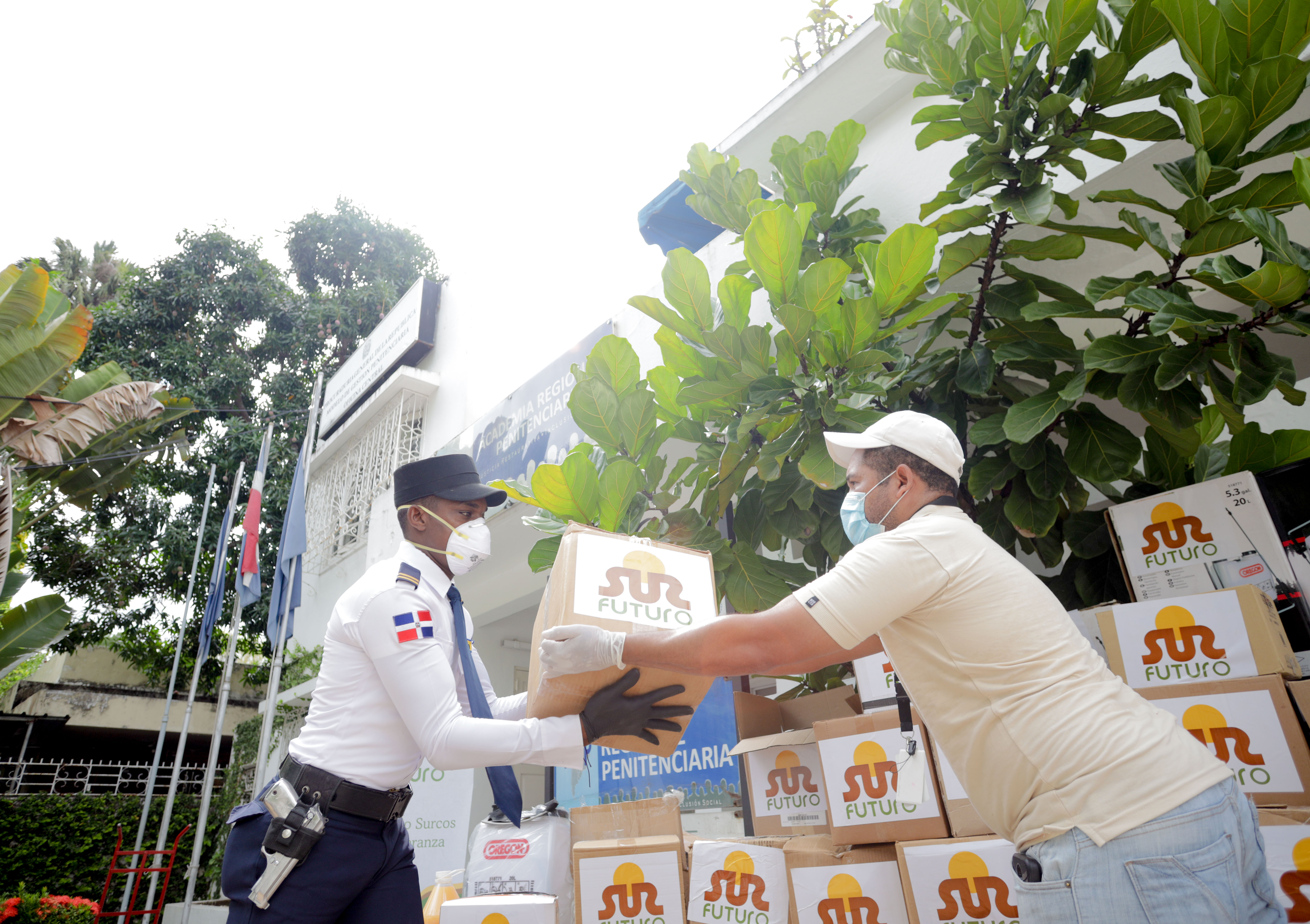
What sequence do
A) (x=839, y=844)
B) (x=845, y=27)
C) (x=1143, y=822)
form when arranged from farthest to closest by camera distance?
(x=845, y=27)
(x=839, y=844)
(x=1143, y=822)

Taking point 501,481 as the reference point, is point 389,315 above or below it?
above

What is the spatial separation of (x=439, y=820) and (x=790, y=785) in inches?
150

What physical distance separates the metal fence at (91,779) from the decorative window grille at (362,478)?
4.20 m

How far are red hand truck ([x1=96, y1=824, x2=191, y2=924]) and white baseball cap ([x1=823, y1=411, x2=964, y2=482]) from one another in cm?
936

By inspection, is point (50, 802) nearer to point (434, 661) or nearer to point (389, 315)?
point (389, 315)

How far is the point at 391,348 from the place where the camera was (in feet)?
33.6

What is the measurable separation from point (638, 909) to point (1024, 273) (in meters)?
2.46

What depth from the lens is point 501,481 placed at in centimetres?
282

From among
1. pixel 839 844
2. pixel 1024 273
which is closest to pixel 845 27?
pixel 1024 273

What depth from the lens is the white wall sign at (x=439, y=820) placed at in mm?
5297

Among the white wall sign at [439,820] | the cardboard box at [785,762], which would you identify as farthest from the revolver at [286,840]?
the white wall sign at [439,820]

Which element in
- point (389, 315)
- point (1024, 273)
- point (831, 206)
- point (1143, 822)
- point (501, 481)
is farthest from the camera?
point (389, 315)

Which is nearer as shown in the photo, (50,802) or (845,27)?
(845,27)

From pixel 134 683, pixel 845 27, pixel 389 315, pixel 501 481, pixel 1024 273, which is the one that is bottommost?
pixel 501 481
